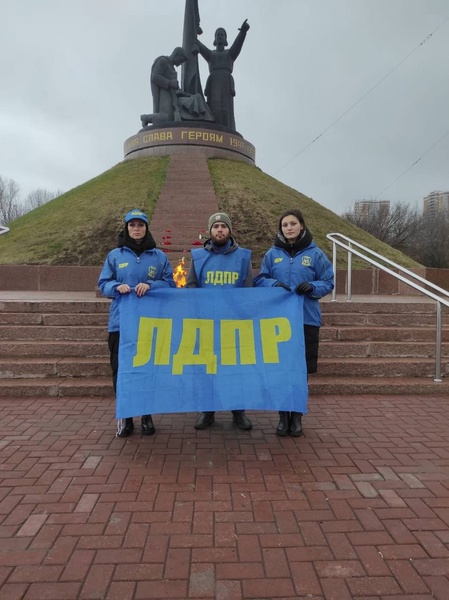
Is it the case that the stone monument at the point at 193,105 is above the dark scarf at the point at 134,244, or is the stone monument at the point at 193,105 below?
above

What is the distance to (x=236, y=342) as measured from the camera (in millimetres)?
4059

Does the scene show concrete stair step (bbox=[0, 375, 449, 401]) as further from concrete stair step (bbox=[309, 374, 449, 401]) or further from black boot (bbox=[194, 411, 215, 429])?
black boot (bbox=[194, 411, 215, 429])

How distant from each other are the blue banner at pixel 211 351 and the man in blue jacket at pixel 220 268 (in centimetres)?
15

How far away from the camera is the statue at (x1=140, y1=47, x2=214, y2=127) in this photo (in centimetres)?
2209

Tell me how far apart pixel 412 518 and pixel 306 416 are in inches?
75.4

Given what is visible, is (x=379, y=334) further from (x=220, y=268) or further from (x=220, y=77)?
(x=220, y=77)

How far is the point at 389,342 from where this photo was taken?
6.28 metres

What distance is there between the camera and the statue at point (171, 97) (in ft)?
72.5

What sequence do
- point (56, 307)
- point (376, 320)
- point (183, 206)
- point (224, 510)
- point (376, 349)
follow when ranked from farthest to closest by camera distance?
point (183, 206) < point (376, 320) < point (56, 307) < point (376, 349) < point (224, 510)

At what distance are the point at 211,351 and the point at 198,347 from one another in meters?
0.13

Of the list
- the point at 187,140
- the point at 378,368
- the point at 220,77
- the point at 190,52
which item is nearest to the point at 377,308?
the point at 378,368

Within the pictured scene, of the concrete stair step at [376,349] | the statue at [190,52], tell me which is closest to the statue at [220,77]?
the statue at [190,52]

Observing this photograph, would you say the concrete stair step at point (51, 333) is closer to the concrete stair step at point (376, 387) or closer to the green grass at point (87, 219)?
the concrete stair step at point (376, 387)

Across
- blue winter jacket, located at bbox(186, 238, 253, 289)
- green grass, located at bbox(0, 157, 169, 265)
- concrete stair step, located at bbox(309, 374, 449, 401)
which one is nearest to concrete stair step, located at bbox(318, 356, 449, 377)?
concrete stair step, located at bbox(309, 374, 449, 401)
